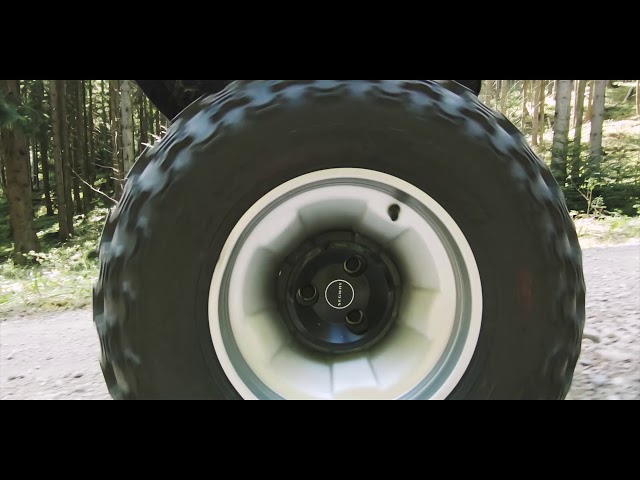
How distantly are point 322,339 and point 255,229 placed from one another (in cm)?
32

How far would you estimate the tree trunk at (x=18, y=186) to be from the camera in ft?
23.6

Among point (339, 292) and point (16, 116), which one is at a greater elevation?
point (16, 116)

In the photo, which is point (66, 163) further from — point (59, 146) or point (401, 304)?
point (401, 304)

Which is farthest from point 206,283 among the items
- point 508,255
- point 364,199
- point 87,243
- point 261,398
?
point 87,243

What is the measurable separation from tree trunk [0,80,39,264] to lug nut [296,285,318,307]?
678 cm

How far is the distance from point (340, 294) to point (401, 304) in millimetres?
149

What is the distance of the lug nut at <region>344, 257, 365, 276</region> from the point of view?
1.30 meters

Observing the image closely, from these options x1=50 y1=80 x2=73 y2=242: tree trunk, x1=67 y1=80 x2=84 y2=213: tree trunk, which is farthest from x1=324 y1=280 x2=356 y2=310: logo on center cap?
x1=67 y1=80 x2=84 y2=213: tree trunk

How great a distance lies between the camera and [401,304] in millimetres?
1310

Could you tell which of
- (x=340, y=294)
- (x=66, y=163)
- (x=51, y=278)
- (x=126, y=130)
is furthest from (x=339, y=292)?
(x=66, y=163)

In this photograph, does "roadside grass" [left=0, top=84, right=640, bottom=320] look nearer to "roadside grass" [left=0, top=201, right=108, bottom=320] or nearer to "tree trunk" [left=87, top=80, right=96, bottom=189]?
"roadside grass" [left=0, top=201, right=108, bottom=320]

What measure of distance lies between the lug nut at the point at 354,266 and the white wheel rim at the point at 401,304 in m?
0.07

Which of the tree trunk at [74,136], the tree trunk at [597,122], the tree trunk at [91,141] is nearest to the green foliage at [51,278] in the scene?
the tree trunk at [74,136]

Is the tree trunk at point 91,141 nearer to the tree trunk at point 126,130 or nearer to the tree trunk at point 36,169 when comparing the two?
the tree trunk at point 36,169
